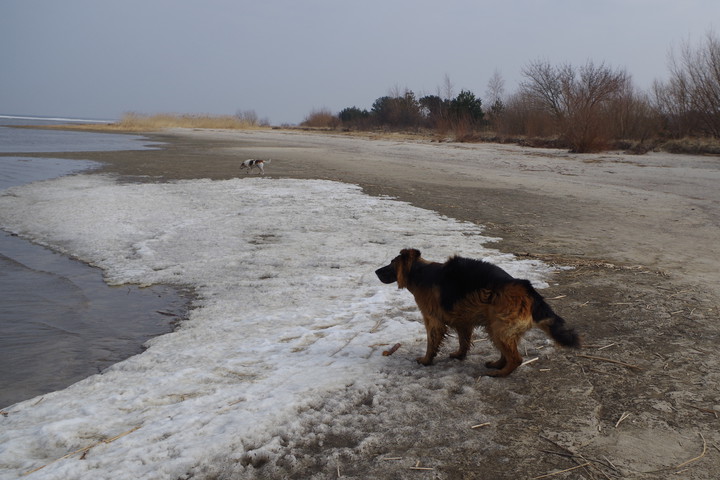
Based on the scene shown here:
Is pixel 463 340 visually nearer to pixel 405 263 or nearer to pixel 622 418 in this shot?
pixel 405 263

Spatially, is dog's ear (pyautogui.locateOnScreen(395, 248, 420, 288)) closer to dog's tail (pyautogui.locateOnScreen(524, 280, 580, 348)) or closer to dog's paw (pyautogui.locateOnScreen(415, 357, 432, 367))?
dog's paw (pyautogui.locateOnScreen(415, 357, 432, 367))

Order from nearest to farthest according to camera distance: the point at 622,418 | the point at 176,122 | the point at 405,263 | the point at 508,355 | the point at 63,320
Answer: the point at 622,418 → the point at 508,355 → the point at 405,263 → the point at 63,320 → the point at 176,122

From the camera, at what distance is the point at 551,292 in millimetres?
5617

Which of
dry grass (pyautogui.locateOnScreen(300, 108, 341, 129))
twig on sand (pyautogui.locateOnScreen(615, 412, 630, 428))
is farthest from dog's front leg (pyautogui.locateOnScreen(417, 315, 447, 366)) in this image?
dry grass (pyautogui.locateOnScreen(300, 108, 341, 129))

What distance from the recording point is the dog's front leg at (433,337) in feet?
12.9

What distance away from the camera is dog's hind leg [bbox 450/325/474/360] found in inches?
155

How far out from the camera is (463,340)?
4.04 metres

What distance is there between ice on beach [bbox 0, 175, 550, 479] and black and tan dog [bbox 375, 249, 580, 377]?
0.55m

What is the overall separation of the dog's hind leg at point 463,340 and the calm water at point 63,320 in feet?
9.09

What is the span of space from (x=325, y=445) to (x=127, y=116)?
208 feet

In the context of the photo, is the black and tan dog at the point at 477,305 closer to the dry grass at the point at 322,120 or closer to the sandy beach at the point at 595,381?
the sandy beach at the point at 595,381

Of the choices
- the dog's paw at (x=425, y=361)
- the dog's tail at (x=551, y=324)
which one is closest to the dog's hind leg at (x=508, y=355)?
the dog's tail at (x=551, y=324)

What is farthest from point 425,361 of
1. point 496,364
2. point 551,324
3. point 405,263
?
point 551,324

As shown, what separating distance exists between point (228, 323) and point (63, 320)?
180 centimetres
